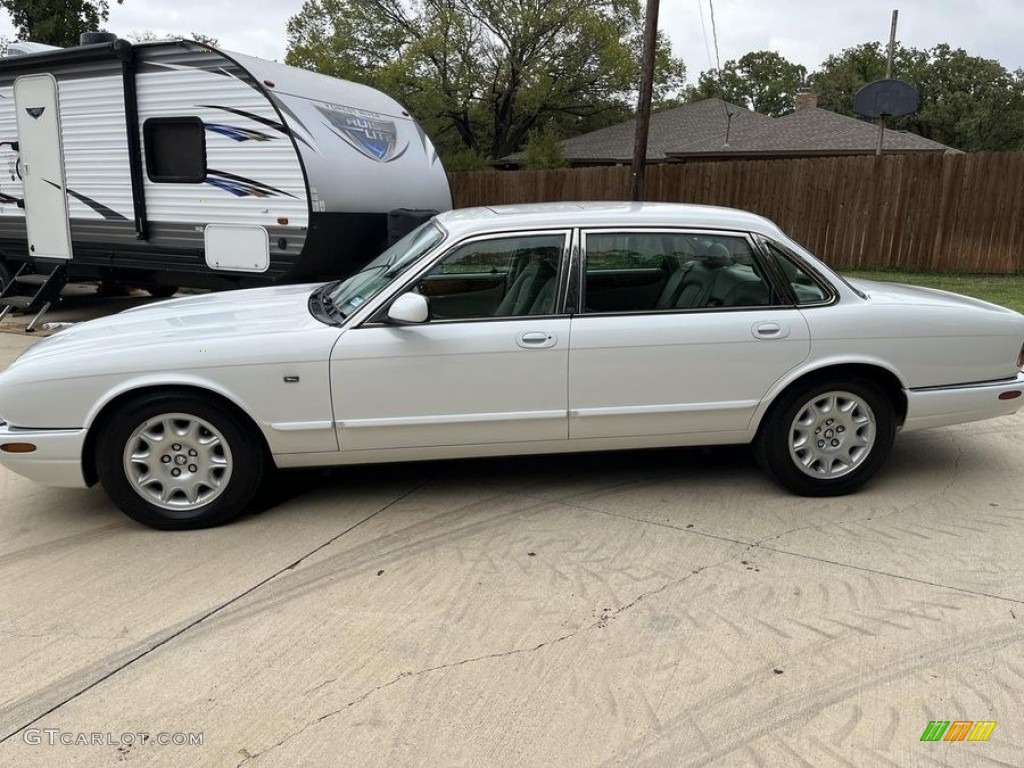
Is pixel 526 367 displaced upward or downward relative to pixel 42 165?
downward

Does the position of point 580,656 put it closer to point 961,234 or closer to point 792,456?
point 792,456

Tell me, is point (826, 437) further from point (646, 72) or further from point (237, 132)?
point (646, 72)

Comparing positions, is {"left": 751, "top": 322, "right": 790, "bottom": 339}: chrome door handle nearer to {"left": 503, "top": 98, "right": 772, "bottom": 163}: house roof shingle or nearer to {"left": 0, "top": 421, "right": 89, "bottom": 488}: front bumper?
{"left": 0, "top": 421, "right": 89, "bottom": 488}: front bumper

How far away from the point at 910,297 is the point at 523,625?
296cm

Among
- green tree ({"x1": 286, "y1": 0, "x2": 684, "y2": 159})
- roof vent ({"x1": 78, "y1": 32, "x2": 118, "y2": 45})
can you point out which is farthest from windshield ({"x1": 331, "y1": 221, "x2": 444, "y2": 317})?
green tree ({"x1": 286, "y1": 0, "x2": 684, "y2": 159})

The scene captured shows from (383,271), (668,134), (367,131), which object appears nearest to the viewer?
(383,271)

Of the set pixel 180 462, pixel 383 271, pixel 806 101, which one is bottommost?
pixel 180 462

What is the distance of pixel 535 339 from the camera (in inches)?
161

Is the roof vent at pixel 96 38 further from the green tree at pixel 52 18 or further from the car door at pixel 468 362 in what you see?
the green tree at pixel 52 18

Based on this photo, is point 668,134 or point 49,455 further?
point 668,134

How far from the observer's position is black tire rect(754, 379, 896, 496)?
14.1 feet

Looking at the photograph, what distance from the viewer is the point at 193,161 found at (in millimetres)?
8781

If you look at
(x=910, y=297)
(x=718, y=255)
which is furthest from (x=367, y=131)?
(x=910, y=297)

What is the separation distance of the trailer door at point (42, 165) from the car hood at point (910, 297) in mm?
8904
